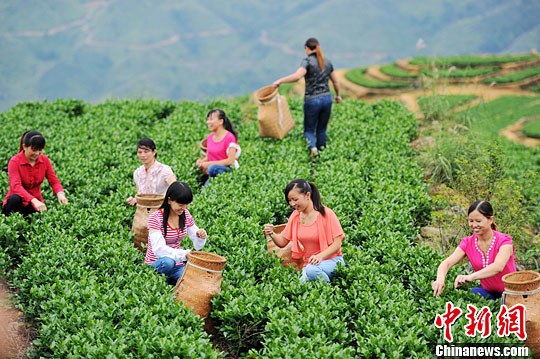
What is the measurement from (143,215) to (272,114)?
12.7 feet

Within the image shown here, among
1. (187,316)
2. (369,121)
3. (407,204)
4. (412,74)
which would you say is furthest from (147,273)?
(412,74)

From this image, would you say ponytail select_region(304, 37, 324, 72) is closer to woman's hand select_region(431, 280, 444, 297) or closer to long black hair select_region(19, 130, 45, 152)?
long black hair select_region(19, 130, 45, 152)

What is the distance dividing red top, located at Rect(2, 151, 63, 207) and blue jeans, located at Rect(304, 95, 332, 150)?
13.4ft

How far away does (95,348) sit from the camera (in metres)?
5.15

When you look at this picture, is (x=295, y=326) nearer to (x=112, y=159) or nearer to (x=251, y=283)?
(x=251, y=283)

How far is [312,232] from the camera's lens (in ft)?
21.0

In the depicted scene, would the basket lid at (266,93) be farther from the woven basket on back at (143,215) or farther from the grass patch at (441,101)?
the grass patch at (441,101)

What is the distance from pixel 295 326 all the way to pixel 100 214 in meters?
3.51

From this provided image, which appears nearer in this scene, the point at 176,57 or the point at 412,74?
the point at 412,74

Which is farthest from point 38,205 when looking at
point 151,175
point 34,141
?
point 151,175

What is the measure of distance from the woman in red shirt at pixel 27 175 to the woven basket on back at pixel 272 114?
12.3 ft

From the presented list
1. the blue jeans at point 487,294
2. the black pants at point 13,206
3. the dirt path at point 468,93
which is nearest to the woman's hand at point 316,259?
the blue jeans at point 487,294

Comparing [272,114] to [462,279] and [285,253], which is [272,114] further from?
[462,279]

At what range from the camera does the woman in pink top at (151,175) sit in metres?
7.57
